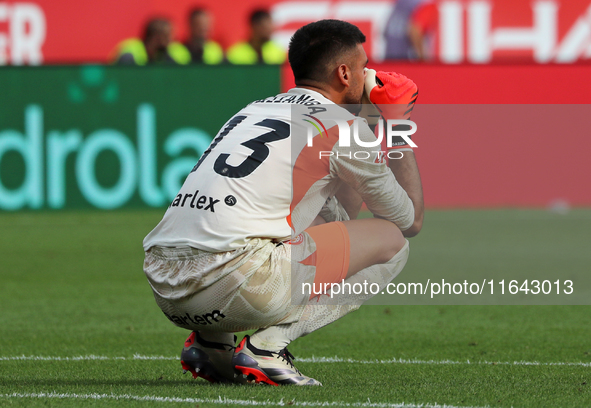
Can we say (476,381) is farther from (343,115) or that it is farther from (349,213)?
(343,115)

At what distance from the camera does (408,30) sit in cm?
1491

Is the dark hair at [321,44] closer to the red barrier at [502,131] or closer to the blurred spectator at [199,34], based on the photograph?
the red barrier at [502,131]

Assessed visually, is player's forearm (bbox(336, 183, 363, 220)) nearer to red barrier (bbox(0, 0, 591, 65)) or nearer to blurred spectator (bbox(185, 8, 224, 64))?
blurred spectator (bbox(185, 8, 224, 64))

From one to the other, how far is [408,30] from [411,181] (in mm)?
11212

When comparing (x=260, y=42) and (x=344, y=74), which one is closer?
(x=344, y=74)

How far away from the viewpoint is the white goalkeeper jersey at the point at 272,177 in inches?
142

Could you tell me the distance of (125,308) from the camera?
615 centimetres

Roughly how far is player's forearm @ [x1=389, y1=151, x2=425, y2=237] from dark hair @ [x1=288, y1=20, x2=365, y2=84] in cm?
48

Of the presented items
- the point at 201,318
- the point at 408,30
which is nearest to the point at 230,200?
the point at 201,318

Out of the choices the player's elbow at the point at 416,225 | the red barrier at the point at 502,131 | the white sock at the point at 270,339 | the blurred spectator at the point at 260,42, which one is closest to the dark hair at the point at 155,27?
the blurred spectator at the point at 260,42

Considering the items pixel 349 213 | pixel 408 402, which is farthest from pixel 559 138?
pixel 408 402

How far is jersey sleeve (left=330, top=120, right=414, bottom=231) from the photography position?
147 inches

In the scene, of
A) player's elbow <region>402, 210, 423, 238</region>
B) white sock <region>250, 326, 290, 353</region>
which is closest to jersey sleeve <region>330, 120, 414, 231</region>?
player's elbow <region>402, 210, 423, 238</region>

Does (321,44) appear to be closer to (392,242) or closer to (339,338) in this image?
(392,242)
